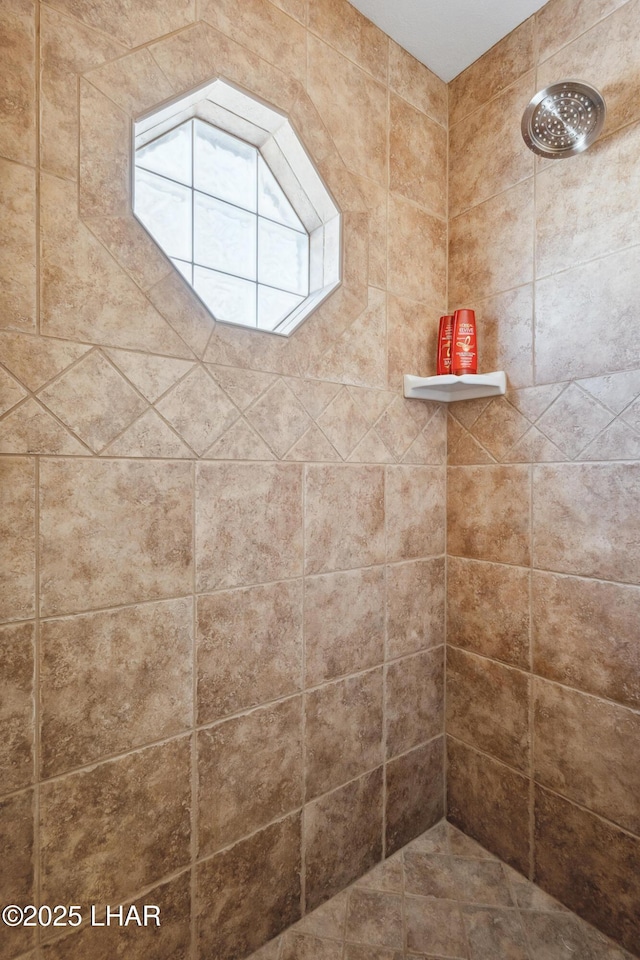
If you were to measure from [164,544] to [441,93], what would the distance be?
5.38ft

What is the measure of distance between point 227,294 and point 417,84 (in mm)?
929

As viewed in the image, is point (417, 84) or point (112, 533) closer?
point (112, 533)

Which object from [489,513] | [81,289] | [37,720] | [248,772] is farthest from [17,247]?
[489,513]

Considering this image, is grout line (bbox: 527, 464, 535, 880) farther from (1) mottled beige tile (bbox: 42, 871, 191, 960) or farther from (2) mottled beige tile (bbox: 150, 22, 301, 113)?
(2) mottled beige tile (bbox: 150, 22, 301, 113)

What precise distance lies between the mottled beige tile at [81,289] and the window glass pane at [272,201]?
0.56 m

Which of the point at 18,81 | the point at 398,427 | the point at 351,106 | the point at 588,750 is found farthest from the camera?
the point at 398,427

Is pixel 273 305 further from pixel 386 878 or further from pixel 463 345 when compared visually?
pixel 386 878

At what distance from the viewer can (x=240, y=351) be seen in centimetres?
105

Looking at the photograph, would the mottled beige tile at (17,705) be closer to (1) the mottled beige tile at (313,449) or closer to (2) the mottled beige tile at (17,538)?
(2) the mottled beige tile at (17,538)

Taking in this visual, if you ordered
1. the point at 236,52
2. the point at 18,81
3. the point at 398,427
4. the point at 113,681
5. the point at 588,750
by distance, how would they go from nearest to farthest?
the point at 18,81 → the point at 113,681 → the point at 236,52 → the point at 588,750 → the point at 398,427

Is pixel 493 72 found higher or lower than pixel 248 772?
higher

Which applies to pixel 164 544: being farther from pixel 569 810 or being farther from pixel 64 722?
pixel 569 810

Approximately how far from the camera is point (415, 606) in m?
1.41

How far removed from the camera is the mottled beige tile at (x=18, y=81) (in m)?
0.79
